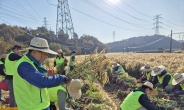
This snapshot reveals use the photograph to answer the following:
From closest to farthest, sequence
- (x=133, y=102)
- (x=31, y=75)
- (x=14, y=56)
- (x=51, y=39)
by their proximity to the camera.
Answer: (x=31, y=75)
(x=133, y=102)
(x=14, y=56)
(x=51, y=39)

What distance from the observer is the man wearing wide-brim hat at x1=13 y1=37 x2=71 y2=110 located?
6.85 ft

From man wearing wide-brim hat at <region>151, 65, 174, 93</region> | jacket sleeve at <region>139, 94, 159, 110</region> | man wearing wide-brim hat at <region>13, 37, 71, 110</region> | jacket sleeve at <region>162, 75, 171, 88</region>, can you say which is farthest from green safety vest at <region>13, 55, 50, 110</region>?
jacket sleeve at <region>162, 75, 171, 88</region>

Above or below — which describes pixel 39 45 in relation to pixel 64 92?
above

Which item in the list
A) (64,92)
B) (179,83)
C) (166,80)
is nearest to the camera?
(64,92)

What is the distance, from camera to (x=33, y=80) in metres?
2.07

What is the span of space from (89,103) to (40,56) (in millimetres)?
3008

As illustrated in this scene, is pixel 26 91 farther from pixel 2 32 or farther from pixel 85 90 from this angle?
pixel 2 32

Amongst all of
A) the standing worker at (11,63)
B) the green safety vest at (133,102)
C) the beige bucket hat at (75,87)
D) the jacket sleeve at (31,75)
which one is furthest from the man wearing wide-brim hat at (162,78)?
the jacket sleeve at (31,75)

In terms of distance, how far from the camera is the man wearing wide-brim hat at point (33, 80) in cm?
209

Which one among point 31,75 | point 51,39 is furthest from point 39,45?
point 51,39

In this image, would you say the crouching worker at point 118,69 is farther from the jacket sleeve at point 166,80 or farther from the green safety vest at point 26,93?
the green safety vest at point 26,93

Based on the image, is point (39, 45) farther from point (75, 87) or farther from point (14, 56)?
point (14, 56)

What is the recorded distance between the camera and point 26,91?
216 centimetres

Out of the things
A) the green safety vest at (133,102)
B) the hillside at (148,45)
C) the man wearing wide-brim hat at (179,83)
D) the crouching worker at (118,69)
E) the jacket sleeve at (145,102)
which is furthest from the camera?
the hillside at (148,45)
